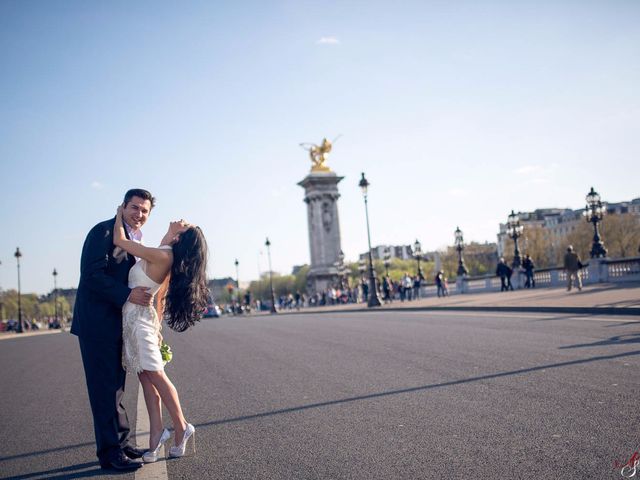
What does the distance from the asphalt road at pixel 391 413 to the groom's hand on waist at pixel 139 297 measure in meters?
1.25

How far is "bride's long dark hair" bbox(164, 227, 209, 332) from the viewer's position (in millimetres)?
5152

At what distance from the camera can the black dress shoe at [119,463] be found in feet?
15.5

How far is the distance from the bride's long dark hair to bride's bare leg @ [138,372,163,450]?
0.50m

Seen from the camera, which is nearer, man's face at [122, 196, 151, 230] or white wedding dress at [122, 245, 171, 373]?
white wedding dress at [122, 245, 171, 373]

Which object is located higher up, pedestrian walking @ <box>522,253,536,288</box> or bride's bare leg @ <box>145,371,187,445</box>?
pedestrian walking @ <box>522,253,536,288</box>

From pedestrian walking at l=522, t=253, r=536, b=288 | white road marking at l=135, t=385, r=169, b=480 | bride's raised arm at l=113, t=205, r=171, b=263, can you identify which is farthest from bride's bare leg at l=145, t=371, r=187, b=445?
pedestrian walking at l=522, t=253, r=536, b=288


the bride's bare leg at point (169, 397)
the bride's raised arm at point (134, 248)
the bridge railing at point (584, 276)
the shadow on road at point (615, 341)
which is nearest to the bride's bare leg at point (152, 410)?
the bride's bare leg at point (169, 397)

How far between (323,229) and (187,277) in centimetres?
6569

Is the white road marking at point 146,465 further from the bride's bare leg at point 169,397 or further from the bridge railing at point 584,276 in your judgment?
the bridge railing at point 584,276

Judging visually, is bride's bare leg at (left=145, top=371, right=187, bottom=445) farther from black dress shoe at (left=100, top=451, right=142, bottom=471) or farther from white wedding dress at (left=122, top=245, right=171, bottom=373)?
black dress shoe at (left=100, top=451, right=142, bottom=471)

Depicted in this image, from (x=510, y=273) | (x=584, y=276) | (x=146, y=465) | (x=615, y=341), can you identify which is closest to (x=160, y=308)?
(x=146, y=465)

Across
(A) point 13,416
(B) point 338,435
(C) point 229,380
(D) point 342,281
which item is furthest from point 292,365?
(D) point 342,281

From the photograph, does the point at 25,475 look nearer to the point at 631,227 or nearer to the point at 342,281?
the point at 342,281

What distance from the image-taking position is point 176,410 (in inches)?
194
